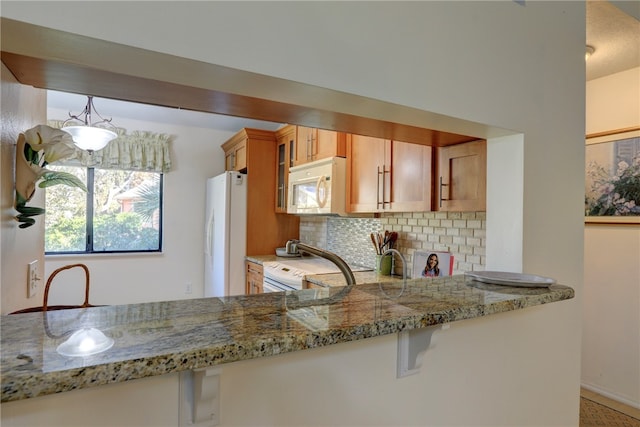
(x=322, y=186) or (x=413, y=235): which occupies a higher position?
(x=322, y=186)

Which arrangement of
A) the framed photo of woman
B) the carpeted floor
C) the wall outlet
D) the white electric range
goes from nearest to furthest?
the wall outlet, the framed photo of woman, the carpeted floor, the white electric range

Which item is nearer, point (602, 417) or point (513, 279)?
point (513, 279)

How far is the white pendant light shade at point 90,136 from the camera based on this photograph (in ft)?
8.16

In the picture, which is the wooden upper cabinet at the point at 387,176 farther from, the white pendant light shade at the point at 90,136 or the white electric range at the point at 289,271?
the white pendant light shade at the point at 90,136

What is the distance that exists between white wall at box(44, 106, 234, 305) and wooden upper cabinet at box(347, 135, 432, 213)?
7.77ft

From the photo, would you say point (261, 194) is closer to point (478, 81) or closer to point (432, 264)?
point (432, 264)

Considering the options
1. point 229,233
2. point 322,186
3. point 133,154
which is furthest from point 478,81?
point 133,154

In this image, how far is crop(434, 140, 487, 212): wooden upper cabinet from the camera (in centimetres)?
173

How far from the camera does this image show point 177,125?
4234 millimetres

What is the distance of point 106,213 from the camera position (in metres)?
3.97

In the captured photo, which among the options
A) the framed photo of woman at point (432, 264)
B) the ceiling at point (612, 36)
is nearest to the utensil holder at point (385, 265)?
the framed photo of woman at point (432, 264)

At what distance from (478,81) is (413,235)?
1452 millimetres

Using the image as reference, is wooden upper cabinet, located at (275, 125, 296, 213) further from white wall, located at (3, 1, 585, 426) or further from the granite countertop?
the granite countertop

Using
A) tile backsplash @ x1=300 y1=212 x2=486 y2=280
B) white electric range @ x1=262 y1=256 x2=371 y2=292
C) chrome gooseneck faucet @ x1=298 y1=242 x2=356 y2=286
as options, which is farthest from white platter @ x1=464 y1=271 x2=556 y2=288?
white electric range @ x1=262 y1=256 x2=371 y2=292
